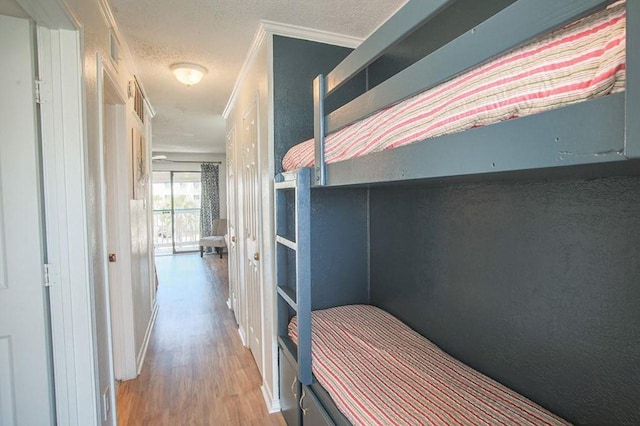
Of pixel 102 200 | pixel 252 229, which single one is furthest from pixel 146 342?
pixel 102 200

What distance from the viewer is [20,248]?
134 cm

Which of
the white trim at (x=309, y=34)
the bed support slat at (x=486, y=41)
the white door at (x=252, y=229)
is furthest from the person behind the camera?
the white door at (x=252, y=229)

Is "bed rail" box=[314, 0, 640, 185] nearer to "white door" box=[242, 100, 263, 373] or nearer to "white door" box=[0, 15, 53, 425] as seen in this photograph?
"white door" box=[0, 15, 53, 425]

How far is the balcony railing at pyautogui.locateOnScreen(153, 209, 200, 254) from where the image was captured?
27.5 ft

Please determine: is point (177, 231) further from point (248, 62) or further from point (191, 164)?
point (248, 62)

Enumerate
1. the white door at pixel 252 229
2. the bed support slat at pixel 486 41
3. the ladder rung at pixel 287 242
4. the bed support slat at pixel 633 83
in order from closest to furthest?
the bed support slat at pixel 633 83 < the bed support slat at pixel 486 41 < the ladder rung at pixel 287 242 < the white door at pixel 252 229

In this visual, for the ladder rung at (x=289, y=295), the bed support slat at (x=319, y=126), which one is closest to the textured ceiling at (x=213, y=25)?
the bed support slat at (x=319, y=126)

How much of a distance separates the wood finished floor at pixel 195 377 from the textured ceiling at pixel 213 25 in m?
2.41

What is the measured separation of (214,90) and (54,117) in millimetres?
2129

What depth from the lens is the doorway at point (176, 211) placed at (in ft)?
27.3

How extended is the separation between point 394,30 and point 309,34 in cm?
142

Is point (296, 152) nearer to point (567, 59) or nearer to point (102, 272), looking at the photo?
point (102, 272)

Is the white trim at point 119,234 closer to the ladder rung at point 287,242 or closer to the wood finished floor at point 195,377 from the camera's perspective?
the wood finished floor at point 195,377

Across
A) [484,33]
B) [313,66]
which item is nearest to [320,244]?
[313,66]
